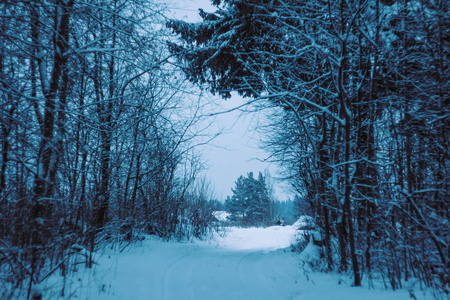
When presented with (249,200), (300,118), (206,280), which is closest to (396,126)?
(300,118)

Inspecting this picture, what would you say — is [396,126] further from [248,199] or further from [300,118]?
[248,199]

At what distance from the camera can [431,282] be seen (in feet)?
9.87

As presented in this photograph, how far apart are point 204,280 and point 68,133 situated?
11.2 feet

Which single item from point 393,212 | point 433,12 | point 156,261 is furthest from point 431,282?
point 156,261

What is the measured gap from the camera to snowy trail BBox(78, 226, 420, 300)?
3355 millimetres

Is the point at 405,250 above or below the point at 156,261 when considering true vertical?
above

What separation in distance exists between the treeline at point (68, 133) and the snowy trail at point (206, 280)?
2.13 feet

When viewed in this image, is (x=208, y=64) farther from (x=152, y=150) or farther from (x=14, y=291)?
(x=14, y=291)

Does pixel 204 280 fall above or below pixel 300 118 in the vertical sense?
below

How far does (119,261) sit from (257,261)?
3.38 m

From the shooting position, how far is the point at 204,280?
14.8ft

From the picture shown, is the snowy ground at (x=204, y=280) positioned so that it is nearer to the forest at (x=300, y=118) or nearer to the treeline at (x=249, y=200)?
the forest at (x=300, y=118)

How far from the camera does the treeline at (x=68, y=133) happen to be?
2.72 metres

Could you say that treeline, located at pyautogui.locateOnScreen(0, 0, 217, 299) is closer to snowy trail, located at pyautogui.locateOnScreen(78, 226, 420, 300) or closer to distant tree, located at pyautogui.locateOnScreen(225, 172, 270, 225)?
snowy trail, located at pyautogui.locateOnScreen(78, 226, 420, 300)
